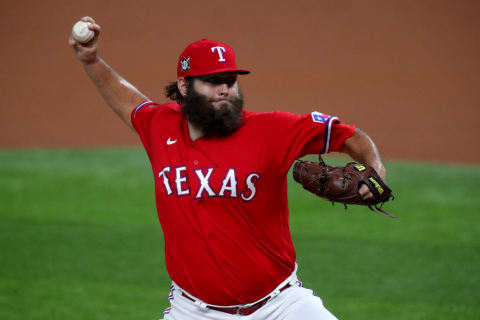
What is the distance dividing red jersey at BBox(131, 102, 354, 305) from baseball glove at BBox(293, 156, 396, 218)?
0.38ft

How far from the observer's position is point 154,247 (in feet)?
29.3

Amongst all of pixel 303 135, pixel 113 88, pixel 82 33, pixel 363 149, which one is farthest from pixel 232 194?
pixel 82 33

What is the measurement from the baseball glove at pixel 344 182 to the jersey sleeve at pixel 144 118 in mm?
950

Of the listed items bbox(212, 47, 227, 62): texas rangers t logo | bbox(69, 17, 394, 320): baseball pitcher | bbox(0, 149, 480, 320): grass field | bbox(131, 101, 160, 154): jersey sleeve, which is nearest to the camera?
bbox(69, 17, 394, 320): baseball pitcher

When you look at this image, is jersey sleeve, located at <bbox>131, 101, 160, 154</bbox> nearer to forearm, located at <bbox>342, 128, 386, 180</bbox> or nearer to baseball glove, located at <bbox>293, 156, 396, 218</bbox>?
baseball glove, located at <bbox>293, 156, 396, 218</bbox>

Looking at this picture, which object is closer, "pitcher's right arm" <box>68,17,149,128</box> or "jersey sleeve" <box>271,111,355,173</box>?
"jersey sleeve" <box>271,111,355,173</box>

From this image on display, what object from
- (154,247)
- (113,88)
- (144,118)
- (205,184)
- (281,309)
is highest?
(113,88)

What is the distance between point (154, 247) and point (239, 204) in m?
5.43

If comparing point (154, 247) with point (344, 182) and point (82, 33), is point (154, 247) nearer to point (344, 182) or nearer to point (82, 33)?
point (82, 33)

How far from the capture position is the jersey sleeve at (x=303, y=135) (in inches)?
146

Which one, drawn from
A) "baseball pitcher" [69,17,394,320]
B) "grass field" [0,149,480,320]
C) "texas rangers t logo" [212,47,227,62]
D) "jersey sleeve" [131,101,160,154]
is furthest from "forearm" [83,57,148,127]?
"grass field" [0,149,480,320]

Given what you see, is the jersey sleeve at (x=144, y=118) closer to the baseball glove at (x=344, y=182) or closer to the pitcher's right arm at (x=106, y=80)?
the pitcher's right arm at (x=106, y=80)

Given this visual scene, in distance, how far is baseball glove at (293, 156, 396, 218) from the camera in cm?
359

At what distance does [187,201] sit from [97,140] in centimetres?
1374
